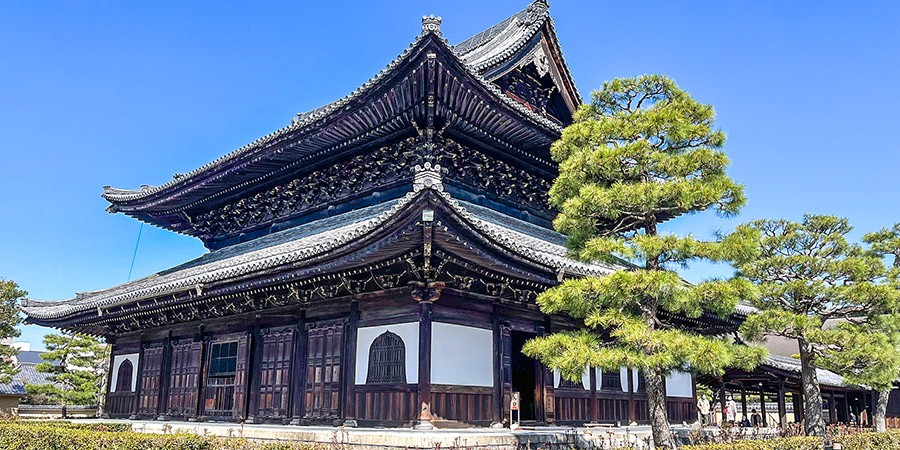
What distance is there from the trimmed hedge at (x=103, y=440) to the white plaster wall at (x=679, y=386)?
12164 millimetres

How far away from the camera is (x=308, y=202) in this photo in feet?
63.4

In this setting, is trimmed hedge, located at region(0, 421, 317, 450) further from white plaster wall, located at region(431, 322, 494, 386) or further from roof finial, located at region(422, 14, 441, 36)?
roof finial, located at region(422, 14, 441, 36)

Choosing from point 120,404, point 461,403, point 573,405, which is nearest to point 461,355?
point 461,403

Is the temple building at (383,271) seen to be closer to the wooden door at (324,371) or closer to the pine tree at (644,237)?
the wooden door at (324,371)

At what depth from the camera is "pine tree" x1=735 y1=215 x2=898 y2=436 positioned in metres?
17.1

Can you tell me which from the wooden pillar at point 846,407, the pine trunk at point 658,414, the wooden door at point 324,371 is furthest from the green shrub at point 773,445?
the wooden pillar at point 846,407

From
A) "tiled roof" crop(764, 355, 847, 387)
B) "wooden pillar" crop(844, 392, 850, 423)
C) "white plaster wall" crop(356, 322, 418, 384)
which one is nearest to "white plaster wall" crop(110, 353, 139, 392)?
"white plaster wall" crop(356, 322, 418, 384)

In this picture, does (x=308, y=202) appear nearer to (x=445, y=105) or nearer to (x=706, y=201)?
(x=445, y=105)

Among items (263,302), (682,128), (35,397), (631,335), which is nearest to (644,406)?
(631,335)

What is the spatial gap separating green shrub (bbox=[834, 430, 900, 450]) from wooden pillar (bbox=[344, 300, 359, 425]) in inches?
483

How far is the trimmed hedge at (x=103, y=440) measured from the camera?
1092cm

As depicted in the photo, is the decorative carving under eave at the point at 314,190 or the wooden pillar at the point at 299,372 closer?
the wooden pillar at the point at 299,372

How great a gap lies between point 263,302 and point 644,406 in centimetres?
1075

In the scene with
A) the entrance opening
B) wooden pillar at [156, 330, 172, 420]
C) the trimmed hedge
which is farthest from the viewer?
wooden pillar at [156, 330, 172, 420]
